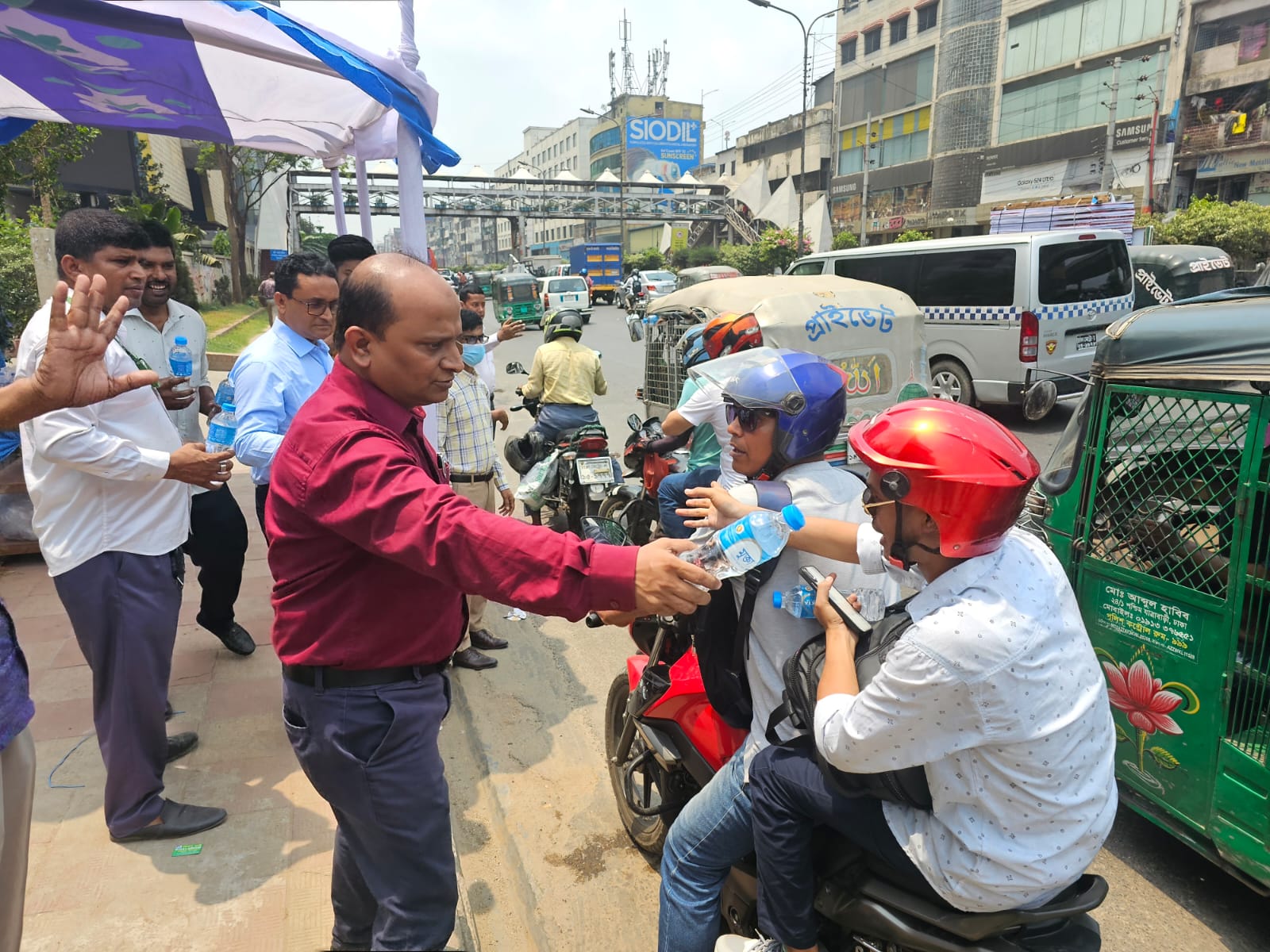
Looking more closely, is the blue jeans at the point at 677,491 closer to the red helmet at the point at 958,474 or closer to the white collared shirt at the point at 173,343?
the white collared shirt at the point at 173,343

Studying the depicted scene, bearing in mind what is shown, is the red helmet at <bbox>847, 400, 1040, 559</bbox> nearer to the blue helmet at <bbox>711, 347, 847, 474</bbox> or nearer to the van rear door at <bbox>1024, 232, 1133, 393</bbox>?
the blue helmet at <bbox>711, 347, 847, 474</bbox>

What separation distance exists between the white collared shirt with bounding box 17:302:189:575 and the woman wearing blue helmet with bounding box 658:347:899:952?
6.25ft

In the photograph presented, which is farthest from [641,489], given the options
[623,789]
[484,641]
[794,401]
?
[794,401]

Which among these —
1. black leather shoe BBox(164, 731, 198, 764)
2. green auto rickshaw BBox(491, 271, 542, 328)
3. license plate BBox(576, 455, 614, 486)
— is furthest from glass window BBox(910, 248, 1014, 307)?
green auto rickshaw BBox(491, 271, 542, 328)

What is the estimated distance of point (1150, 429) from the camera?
2.60m

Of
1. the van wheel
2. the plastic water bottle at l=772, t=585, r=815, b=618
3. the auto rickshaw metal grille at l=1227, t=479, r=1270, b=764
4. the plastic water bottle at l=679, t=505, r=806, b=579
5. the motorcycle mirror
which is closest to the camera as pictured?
the plastic water bottle at l=679, t=505, r=806, b=579

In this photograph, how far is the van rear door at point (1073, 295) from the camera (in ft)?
30.7

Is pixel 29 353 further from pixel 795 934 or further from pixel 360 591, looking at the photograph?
pixel 795 934

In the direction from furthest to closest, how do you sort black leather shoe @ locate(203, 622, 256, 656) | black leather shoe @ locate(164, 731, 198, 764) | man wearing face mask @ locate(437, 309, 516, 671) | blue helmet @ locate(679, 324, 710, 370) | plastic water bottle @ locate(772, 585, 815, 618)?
blue helmet @ locate(679, 324, 710, 370), man wearing face mask @ locate(437, 309, 516, 671), black leather shoe @ locate(203, 622, 256, 656), black leather shoe @ locate(164, 731, 198, 764), plastic water bottle @ locate(772, 585, 815, 618)

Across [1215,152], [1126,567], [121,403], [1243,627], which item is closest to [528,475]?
[121,403]

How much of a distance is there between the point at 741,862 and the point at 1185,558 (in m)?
1.64

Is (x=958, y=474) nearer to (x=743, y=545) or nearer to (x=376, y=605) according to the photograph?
(x=743, y=545)

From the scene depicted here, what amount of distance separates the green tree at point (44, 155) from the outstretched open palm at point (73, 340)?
35.1 ft

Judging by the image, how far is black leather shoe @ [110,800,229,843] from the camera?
2750 mm
